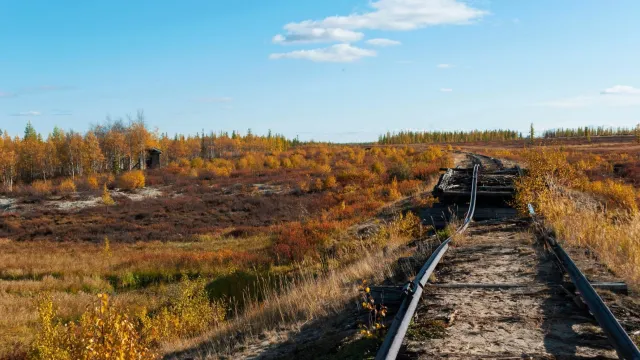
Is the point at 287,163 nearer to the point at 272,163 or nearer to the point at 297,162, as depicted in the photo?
A: the point at 297,162

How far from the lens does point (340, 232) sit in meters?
18.9

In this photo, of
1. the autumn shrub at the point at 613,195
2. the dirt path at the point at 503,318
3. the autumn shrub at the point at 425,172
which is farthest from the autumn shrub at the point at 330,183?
the dirt path at the point at 503,318

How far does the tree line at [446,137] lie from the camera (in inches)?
6747

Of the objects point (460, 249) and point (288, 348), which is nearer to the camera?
point (288, 348)

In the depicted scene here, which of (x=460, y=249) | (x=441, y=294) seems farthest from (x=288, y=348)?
(x=460, y=249)

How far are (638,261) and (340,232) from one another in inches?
533

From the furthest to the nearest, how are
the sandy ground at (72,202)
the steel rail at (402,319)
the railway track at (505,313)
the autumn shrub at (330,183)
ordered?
the sandy ground at (72,202)
the autumn shrub at (330,183)
the railway track at (505,313)
the steel rail at (402,319)

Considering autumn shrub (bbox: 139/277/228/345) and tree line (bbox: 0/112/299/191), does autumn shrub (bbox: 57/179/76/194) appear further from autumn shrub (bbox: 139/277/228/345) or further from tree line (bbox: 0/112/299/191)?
autumn shrub (bbox: 139/277/228/345)

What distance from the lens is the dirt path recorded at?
143 inches

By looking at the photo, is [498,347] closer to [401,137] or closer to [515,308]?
[515,308]

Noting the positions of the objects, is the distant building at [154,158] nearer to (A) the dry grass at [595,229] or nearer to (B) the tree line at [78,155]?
(B) the tree line at [78,155]

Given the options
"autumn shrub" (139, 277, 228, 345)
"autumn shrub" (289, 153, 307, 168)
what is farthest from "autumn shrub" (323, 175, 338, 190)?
"autumn shrub" (139, 277, 228, 345)

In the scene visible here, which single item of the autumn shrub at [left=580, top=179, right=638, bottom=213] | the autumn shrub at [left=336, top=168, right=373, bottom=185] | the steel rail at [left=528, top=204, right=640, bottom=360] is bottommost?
the autumn shrub at [left=336, top=168, right=373, bottom=185]

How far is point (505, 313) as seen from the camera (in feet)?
14.8
